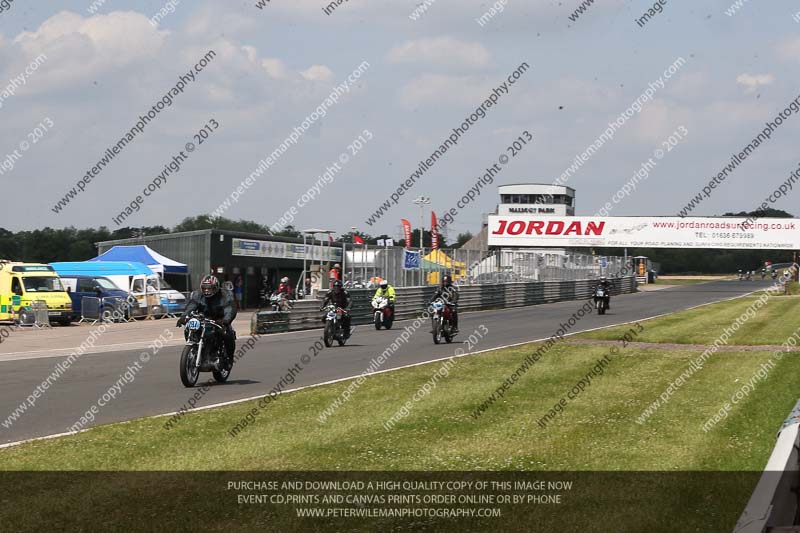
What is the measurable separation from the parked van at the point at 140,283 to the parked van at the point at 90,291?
33cm

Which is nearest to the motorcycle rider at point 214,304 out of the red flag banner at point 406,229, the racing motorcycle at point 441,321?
the racing motorcycle at point 441,321

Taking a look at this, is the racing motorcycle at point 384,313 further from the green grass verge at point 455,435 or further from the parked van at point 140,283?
the green grass verge at point 455,435

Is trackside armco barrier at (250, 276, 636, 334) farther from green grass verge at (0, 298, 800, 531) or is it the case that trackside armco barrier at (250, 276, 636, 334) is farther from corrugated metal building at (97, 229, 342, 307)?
green grass verge at (0, 298, 800, 531)

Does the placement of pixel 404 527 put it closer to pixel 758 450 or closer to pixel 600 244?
pixel 758 450

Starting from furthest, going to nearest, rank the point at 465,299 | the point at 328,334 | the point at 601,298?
the point at 465,299
the point at 601,298
the point at 328,334

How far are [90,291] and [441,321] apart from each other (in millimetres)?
20768

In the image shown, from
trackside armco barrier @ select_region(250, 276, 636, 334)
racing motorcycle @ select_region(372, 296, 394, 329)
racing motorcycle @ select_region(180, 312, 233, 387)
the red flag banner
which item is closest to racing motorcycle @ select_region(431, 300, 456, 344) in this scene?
racing motorcycle @ select_region(372, 296, 394, 329)

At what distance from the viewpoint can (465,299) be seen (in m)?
42.3

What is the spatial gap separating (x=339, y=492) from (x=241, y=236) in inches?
1695

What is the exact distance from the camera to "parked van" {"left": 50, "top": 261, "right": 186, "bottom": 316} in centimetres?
3912

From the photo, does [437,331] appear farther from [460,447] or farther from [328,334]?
[460,447]

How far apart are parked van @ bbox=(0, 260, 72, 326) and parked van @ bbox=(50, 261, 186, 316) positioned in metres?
3.57

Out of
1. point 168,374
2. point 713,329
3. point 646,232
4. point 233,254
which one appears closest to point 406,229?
point 233,254

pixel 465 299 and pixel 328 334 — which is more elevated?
pixel 465 299
